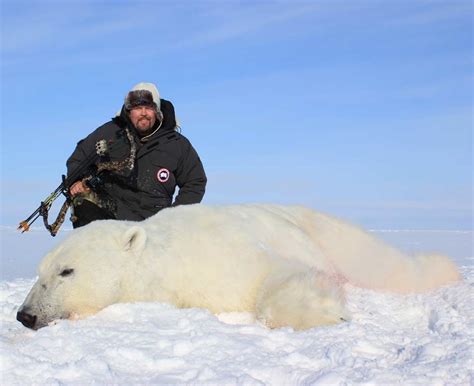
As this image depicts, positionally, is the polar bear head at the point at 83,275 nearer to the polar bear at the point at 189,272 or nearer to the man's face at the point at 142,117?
the polar bear at the point at 189,272

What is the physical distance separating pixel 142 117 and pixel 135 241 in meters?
2.85

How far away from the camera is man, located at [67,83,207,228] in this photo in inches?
265

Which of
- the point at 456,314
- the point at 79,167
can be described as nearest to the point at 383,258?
the point at 456,314

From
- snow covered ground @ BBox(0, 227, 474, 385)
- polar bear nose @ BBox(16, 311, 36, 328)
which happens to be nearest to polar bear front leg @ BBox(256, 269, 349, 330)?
snow covered ground @ BBox(0, 227, 474, 385)

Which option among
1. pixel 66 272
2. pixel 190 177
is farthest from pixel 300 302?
pixel 190 177

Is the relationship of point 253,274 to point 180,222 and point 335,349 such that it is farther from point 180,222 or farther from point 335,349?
point 335,349

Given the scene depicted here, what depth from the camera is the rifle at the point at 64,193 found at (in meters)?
6.27

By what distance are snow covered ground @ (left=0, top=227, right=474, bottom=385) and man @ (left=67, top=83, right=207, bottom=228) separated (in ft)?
9.35

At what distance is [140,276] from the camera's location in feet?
14.0

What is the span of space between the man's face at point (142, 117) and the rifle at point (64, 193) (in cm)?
42

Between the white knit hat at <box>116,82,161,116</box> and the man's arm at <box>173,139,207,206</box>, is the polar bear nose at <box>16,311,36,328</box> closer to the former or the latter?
the man's arm at <box>173,139,207,206</box>

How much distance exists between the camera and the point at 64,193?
6.60 m

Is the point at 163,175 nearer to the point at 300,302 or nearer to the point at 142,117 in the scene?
the point at 142,117

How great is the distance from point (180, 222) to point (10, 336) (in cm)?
154
